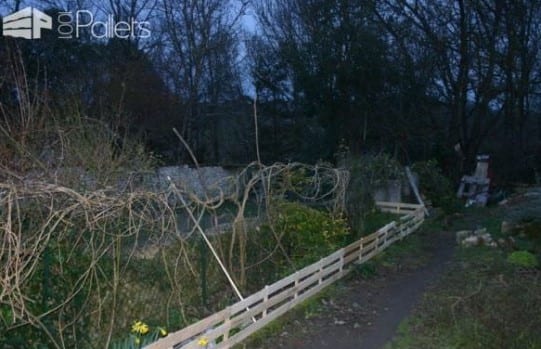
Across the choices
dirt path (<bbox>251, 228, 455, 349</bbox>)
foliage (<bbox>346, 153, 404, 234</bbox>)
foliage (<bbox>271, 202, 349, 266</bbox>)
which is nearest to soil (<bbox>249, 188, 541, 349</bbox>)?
dirt path (<bbox>251, 228, 455, 349</bbox>)

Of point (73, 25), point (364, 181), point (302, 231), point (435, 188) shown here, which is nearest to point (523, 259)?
point (302, 231)

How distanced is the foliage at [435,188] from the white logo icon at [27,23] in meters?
13.3

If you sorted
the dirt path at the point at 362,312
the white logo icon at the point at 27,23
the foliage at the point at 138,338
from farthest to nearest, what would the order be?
the white logo icon at the point at 27,23 < the dirt path at the point at 362,312 < the foliage at the point at 138,338

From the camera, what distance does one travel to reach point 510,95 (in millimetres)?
22797

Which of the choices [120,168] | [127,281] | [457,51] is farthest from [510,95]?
[127,281]

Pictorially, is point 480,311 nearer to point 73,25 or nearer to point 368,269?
point 368,269

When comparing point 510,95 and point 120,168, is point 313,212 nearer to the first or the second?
point 120,168

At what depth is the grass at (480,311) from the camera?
572cm

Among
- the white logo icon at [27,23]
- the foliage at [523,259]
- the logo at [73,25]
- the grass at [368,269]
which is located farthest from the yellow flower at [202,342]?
the white logo icon at [27,23]

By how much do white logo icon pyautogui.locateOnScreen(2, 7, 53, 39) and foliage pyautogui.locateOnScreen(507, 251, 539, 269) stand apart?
14.2m

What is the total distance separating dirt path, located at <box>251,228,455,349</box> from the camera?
639cm

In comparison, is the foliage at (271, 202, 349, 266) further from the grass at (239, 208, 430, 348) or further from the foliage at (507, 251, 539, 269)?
the foliage at (507, 251, 539, 269)

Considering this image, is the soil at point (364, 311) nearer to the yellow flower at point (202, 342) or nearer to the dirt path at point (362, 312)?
the dirt path at point (362, 312)

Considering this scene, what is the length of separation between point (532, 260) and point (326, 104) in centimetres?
1448
